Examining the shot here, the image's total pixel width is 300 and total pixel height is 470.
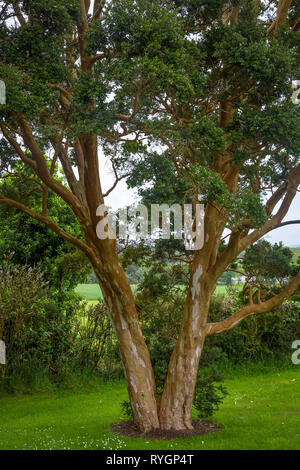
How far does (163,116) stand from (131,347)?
3.87m

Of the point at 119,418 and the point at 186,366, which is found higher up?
the point at 186,366

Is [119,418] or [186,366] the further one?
[119,418]

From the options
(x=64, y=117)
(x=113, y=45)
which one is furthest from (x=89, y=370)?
(x=113, y=45)

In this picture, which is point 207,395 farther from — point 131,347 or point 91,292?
point 91,292

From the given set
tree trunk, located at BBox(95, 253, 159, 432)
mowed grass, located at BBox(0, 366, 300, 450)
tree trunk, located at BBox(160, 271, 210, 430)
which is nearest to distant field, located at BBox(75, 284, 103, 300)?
mowed grass, located at BBox(0, 366, 300, 450)

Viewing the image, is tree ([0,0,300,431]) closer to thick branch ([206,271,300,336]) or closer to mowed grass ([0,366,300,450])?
thick branch ([206,271,300,336])

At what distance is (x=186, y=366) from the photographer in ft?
26.8

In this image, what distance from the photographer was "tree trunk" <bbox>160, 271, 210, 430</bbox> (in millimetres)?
8148

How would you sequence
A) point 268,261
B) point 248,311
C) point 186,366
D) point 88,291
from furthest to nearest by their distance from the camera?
point 88,291 → point 268,261 → point 248,311 → point 186,366

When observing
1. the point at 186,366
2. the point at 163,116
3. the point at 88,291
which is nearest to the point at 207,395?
the point at 186,366

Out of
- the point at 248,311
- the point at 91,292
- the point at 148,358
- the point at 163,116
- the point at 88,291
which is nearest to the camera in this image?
the point at 163,116

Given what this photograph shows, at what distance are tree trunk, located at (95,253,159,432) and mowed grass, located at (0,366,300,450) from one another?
0.53 meters
